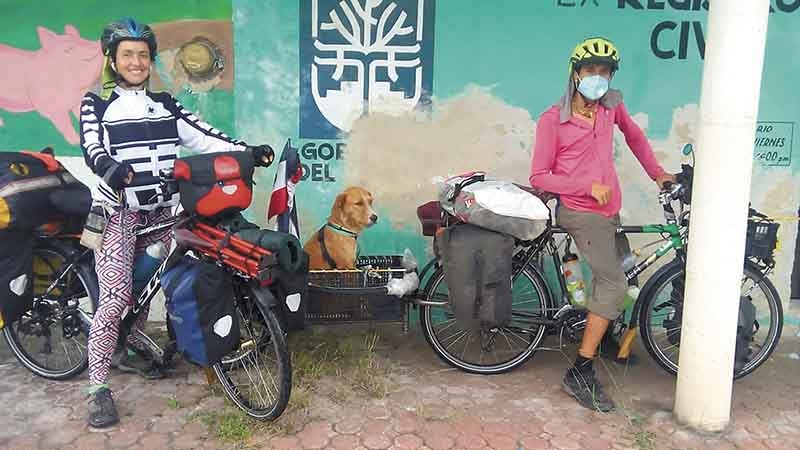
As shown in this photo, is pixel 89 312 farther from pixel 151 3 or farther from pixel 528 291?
pixel 528 291

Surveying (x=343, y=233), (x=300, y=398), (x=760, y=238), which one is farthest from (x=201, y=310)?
(x=760, y=238)

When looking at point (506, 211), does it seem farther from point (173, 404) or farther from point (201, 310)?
point (173, 404)

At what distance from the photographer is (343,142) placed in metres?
5.18

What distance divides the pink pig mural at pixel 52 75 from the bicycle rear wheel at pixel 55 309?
1.16 metres

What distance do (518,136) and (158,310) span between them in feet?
9.34

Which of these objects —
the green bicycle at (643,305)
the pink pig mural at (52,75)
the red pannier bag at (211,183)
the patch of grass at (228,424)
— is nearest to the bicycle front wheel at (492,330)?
the green bicycle at (643,305)

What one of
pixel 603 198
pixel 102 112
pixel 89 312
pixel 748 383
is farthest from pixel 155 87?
pixel 748 383

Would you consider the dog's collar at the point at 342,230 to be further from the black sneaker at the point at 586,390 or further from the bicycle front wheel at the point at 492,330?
the black sneaker at the point at 586,390

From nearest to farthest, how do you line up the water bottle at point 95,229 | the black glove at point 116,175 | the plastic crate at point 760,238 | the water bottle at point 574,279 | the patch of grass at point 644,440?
the black glove at point 116,175
the patch of grass at point 644,440
the water bottle at point 95,229
the plastic crate at point 760,238
the water bottle at point 574,279

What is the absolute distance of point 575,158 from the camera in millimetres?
4188

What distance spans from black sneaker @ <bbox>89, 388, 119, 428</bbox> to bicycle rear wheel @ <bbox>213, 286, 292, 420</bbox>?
0.57 m

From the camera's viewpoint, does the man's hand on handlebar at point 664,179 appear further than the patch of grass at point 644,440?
Result: Yes

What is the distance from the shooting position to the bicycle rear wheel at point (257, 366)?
373 centimetres

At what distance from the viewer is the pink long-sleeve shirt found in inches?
163
